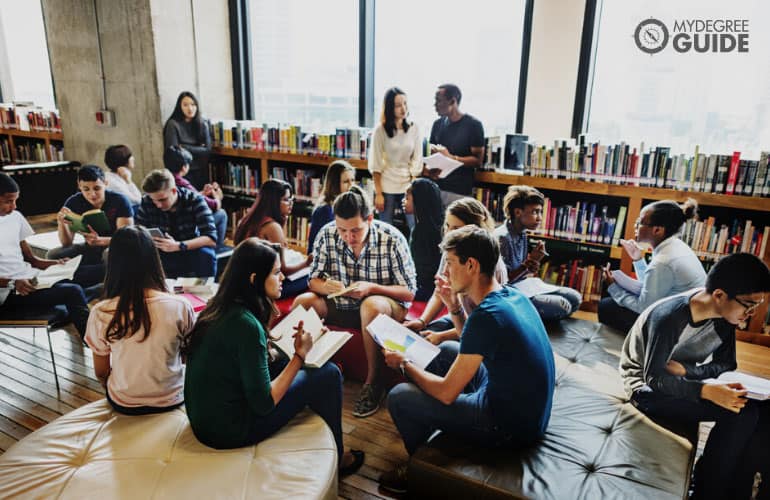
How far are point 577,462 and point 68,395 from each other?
2.66 m

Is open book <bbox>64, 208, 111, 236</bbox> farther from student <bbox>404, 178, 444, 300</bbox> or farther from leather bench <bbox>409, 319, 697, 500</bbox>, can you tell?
leather bench <bbox>409, 319, 697, 500</bbox>

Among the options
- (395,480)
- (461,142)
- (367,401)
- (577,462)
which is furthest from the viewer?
(461,142)

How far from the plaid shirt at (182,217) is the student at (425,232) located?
4.95 ft

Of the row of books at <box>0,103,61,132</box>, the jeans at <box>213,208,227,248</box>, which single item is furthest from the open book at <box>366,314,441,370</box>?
the row of books at <box>0,103,61,132</box>

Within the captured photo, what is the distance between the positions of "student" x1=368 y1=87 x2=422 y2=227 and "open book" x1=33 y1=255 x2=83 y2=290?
236cm

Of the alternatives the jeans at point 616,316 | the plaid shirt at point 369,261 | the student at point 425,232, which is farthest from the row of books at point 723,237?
the plaid shirt at point 369,261

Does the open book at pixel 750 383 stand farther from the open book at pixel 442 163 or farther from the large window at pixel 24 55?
the large window at pixel 24 55

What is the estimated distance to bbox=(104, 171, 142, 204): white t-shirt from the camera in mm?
4598

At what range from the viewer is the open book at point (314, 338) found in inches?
86.8

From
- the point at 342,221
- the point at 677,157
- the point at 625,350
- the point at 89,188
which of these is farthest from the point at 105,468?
the point at 677,157

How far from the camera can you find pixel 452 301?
8.47ft

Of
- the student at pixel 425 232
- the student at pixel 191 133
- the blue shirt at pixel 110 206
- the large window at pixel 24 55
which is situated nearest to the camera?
the student at pixel 425 232

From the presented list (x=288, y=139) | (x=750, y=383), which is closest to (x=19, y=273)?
(x=288, y=139)

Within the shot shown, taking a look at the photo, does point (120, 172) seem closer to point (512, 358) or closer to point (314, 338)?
point (314, 338)
